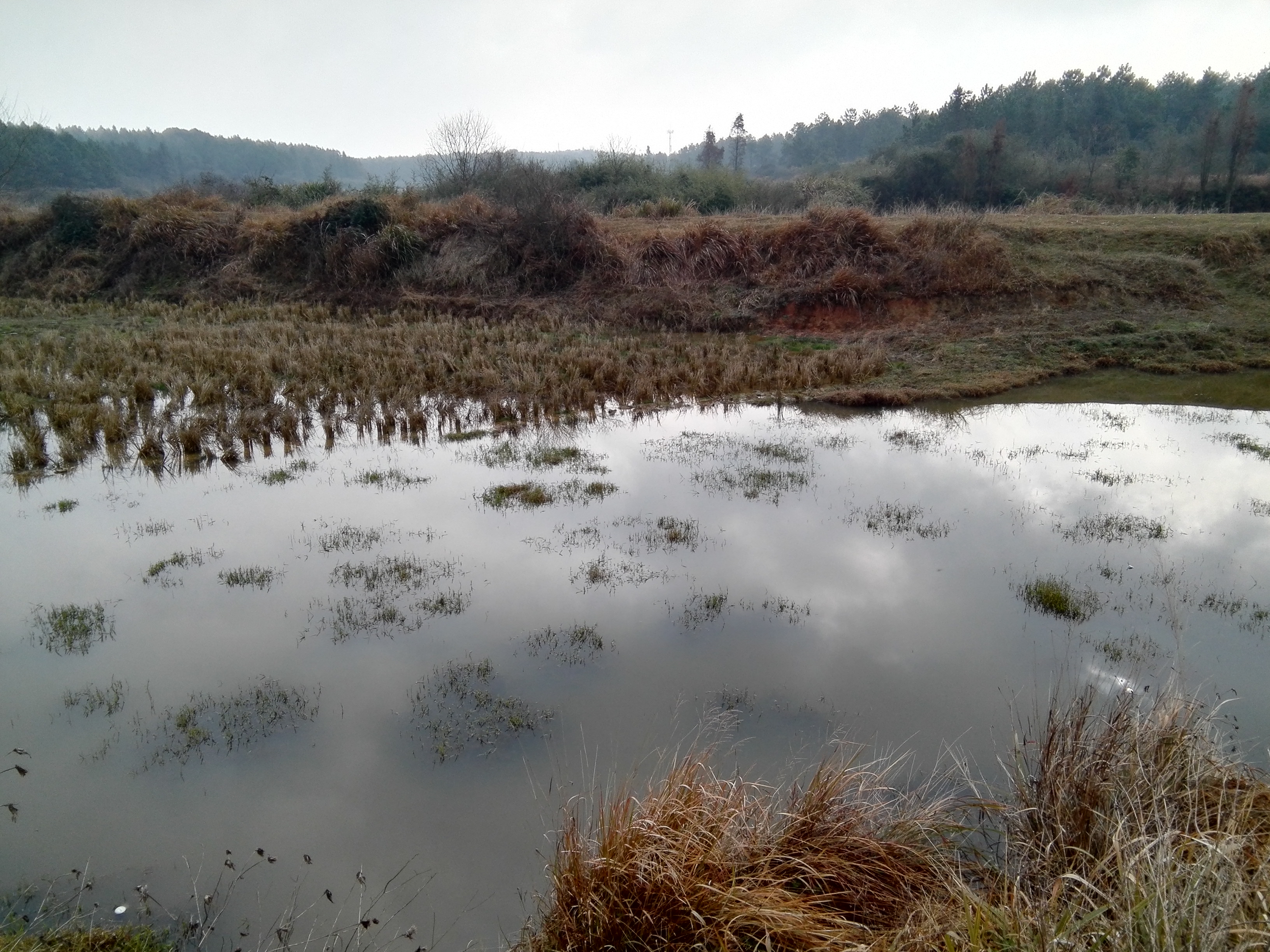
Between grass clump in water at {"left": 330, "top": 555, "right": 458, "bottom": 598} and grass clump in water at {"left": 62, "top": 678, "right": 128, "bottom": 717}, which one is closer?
grass clump in water at {"left": 62, "top": 678, "right": 128, "bottom": 717}

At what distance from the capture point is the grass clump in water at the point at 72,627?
560 cm

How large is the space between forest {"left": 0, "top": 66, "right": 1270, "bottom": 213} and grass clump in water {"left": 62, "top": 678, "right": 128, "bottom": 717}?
2221cm

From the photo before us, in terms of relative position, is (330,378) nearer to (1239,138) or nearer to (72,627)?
(72,627)

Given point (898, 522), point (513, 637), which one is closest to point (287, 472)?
point (513, 637)

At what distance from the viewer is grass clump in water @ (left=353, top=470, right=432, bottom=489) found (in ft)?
29.6

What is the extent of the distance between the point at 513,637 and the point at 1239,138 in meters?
40.5

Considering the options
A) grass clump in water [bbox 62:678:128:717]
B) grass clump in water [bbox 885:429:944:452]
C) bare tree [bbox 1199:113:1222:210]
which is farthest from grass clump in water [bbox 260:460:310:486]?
bare tree [bbox 1199:113:1222:210]

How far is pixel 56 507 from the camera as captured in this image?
8203mm

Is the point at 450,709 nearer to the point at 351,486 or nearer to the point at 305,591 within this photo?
the point at 305,591

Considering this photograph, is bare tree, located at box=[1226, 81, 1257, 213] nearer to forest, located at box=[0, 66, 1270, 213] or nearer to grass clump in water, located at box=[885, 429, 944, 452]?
forest, located at box=[0, 66, 1270, 213]

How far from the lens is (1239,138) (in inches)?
1281

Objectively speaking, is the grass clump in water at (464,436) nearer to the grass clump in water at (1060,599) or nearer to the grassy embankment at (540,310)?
the grassy embankment at (540,310)

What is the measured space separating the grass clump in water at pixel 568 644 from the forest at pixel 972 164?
21.5 m

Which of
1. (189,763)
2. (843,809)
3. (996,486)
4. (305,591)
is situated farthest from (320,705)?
(996,486)
